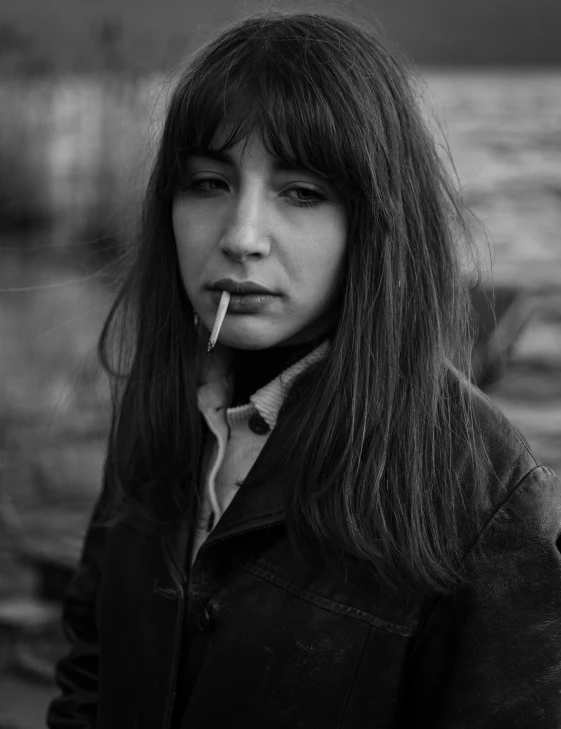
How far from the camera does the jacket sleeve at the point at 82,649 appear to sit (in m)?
1.53

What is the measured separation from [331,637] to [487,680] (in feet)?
0.72

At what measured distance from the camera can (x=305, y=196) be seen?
46.2 inches

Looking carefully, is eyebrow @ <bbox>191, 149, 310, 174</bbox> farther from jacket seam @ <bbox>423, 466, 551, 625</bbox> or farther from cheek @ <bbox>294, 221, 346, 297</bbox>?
jacket seam @ <bbox>423, 466, 551, 625</bbox>

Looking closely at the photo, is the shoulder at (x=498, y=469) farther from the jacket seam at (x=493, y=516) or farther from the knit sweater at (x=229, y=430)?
the knit sweater at (x=229, y=430)

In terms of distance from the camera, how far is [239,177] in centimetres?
117

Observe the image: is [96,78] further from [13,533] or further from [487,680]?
[487,680]

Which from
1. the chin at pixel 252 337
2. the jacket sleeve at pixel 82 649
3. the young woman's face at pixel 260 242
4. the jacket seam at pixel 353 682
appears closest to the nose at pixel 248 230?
the young woman's face at pixel 260 242

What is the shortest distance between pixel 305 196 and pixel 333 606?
23.4 inches

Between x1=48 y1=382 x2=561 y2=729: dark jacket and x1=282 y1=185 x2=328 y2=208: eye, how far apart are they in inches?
13.9

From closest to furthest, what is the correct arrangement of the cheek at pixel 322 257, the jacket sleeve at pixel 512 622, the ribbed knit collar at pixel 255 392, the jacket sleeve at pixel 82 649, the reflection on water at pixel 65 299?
the jacket sleeve at pixel 512 622 → the cheek at pixel 322 257 → the ribbed knit collar at pixel 255 392 → the jacket sleeve at pixel 82 649 → the reflection on water at pixel 65 299

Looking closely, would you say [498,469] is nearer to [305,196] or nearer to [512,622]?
[512,622]

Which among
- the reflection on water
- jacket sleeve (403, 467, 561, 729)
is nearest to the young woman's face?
jacket sleeve (403, 467, 561, 729)

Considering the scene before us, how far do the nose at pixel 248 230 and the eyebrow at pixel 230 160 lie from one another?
0.05m

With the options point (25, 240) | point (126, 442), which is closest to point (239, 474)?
point (126, 442)
